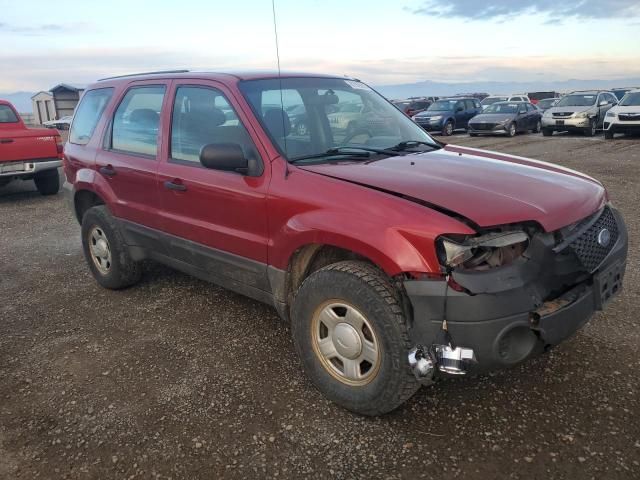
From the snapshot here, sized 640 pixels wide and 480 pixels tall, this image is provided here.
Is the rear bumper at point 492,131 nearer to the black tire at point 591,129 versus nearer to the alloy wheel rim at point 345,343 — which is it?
the black tire at point 591,129

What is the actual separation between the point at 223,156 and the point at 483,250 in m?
1.53

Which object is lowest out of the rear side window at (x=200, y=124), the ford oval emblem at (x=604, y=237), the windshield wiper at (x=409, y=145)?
the ford oval emblem at (x=604, y=237)

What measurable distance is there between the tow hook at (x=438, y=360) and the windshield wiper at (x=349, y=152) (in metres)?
1.34

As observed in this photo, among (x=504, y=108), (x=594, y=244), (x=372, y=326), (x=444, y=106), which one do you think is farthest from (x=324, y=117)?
(x=444, y=106)

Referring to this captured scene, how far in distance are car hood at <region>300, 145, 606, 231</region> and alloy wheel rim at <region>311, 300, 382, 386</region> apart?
692 millimetres

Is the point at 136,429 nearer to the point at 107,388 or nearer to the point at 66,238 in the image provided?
the point at 107,388

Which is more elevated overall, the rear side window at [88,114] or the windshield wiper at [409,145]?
Result: the rear side window at [88,114]

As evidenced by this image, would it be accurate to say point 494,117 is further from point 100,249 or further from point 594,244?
point 594,244

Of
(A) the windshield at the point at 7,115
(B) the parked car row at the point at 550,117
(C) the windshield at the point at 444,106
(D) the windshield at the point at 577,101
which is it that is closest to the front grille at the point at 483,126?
(B) the parked car row at the point at 550,117

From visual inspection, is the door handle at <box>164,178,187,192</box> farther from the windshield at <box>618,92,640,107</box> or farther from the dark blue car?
the dark blue car

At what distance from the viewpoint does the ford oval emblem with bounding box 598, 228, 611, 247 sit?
2.83 metres

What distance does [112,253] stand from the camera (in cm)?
463

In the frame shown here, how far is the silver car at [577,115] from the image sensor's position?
64.8ft

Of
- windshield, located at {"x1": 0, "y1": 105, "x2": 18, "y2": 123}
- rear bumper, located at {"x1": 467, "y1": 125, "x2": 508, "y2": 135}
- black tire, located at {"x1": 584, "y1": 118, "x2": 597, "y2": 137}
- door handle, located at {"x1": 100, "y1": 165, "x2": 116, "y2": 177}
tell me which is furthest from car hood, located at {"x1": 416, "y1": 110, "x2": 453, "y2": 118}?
door handle, located at {"x1": 100, "y1": 165, "x2": 116, "y2": 177}
